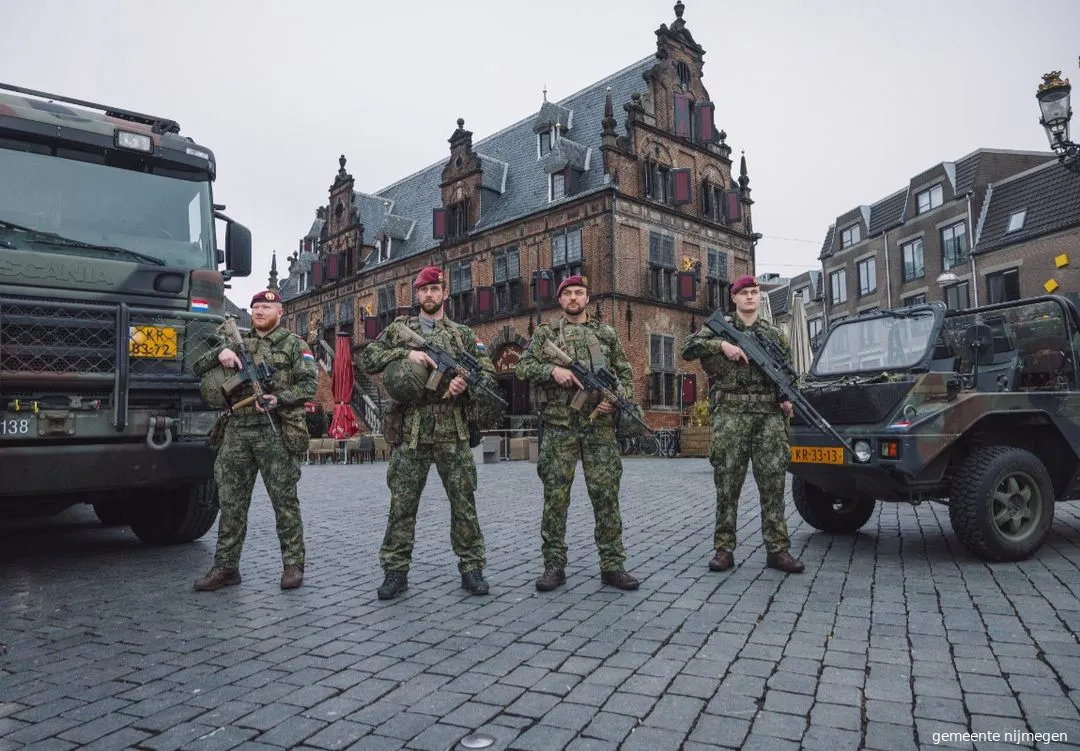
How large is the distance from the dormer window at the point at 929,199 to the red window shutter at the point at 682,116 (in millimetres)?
13225

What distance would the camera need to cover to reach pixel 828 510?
6.80 meters

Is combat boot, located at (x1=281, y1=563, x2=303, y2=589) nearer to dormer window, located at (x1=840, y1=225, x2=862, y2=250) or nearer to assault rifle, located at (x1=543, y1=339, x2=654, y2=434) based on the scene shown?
assault rifle, located at (x1=543, y1=339, x2=654, y2=434)

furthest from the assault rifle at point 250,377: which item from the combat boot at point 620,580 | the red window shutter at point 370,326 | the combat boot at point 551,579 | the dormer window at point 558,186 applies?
the red window shutter at point 370,326

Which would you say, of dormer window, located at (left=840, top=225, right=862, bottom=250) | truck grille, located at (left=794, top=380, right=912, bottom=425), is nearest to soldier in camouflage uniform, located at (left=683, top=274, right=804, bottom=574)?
truck grille, located at (left=794, top=380, right=912, bottom=425)

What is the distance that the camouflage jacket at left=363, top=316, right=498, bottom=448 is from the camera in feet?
16.0

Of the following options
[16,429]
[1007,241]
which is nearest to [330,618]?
[16,429]

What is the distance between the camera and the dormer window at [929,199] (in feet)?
109

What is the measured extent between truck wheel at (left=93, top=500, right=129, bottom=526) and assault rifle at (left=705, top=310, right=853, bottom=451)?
5489 millimetres

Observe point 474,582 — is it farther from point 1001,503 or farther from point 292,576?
point 1001,503

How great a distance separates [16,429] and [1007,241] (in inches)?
1258

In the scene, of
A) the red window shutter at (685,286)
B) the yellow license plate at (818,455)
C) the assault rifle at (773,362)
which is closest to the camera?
the assault rifle at (773,362)

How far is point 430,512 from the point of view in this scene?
29.7ft

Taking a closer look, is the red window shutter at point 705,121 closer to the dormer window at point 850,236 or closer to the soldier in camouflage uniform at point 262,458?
the dormer window at point 850,236

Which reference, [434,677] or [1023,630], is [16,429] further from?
[1023,630]
